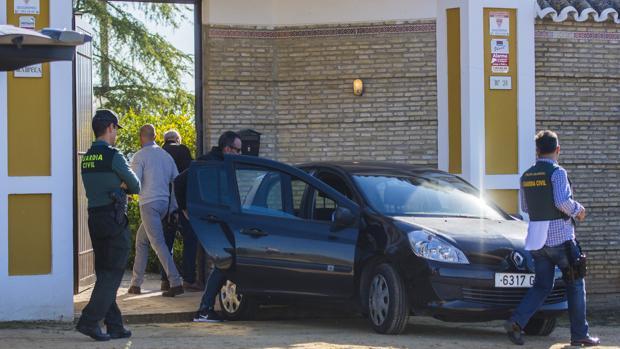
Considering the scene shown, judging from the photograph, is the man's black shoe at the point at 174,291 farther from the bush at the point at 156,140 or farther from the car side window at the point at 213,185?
the car side window at the point at 213,185

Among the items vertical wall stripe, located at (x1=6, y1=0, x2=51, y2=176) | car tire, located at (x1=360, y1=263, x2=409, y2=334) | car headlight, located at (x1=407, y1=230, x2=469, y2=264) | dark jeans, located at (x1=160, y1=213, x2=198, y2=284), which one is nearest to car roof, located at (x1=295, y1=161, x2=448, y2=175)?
car tire, located at (x1=360, y1=263, x2=409, y2=334)

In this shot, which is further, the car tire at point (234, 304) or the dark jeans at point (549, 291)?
the car tire at point (234, 304)

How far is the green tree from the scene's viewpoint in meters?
33.4

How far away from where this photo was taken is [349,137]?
51.7ft

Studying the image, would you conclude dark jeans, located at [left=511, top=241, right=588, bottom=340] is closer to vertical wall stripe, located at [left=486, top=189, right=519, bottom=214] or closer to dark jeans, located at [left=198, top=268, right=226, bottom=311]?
dark jeans, located at [left=198, top=268, right=226, bottom=311]

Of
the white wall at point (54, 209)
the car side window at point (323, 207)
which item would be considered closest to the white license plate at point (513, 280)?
the car side window at point (323, 207)

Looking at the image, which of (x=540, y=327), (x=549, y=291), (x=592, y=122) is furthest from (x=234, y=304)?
(x=592, y=122)

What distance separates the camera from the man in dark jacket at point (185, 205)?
39.3ft

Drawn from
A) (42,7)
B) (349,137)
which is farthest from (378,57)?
(42,7)

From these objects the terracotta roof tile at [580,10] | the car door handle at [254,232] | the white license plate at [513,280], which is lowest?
the white license plate at [513,280]

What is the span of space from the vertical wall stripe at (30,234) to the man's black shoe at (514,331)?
15.1 ft

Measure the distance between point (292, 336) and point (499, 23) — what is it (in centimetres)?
573

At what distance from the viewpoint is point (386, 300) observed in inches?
421

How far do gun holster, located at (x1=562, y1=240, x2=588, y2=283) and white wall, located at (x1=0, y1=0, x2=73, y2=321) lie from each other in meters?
4.88
